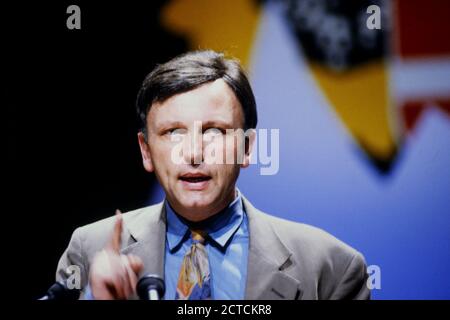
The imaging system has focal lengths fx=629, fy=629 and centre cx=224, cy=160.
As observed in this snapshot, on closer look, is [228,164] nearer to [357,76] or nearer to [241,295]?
[241,295]

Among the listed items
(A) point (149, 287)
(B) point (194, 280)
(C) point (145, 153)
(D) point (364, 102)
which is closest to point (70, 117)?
(C) point (145, 153)

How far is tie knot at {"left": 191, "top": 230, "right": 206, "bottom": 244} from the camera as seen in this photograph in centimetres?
226

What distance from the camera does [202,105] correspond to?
7.31 ft

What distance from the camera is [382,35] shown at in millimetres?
2482

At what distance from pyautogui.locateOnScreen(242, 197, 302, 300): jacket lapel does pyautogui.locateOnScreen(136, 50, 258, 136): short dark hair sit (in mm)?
436

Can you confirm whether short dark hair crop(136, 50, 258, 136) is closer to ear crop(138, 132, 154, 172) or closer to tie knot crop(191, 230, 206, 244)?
ear crop(138, 132, 154, 172)

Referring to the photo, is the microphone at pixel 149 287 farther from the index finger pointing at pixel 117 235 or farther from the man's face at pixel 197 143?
the man's face at pixel 197 143

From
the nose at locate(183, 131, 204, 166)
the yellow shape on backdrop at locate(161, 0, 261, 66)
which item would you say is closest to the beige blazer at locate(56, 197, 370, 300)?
the nose at locate(183, 131, 204, 166)

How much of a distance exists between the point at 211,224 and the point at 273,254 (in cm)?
25

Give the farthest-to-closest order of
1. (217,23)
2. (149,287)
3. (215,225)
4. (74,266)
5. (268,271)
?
(217,23)
(74,266)
(215,225)
(268,271)
(149,287)

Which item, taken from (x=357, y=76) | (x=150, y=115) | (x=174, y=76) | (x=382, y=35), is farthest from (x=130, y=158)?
(x=382, y=35)

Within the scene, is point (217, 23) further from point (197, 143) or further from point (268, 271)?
point (268, 271)

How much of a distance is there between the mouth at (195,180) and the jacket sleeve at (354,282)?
60 cm

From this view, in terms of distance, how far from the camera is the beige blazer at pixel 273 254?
7.14ft
